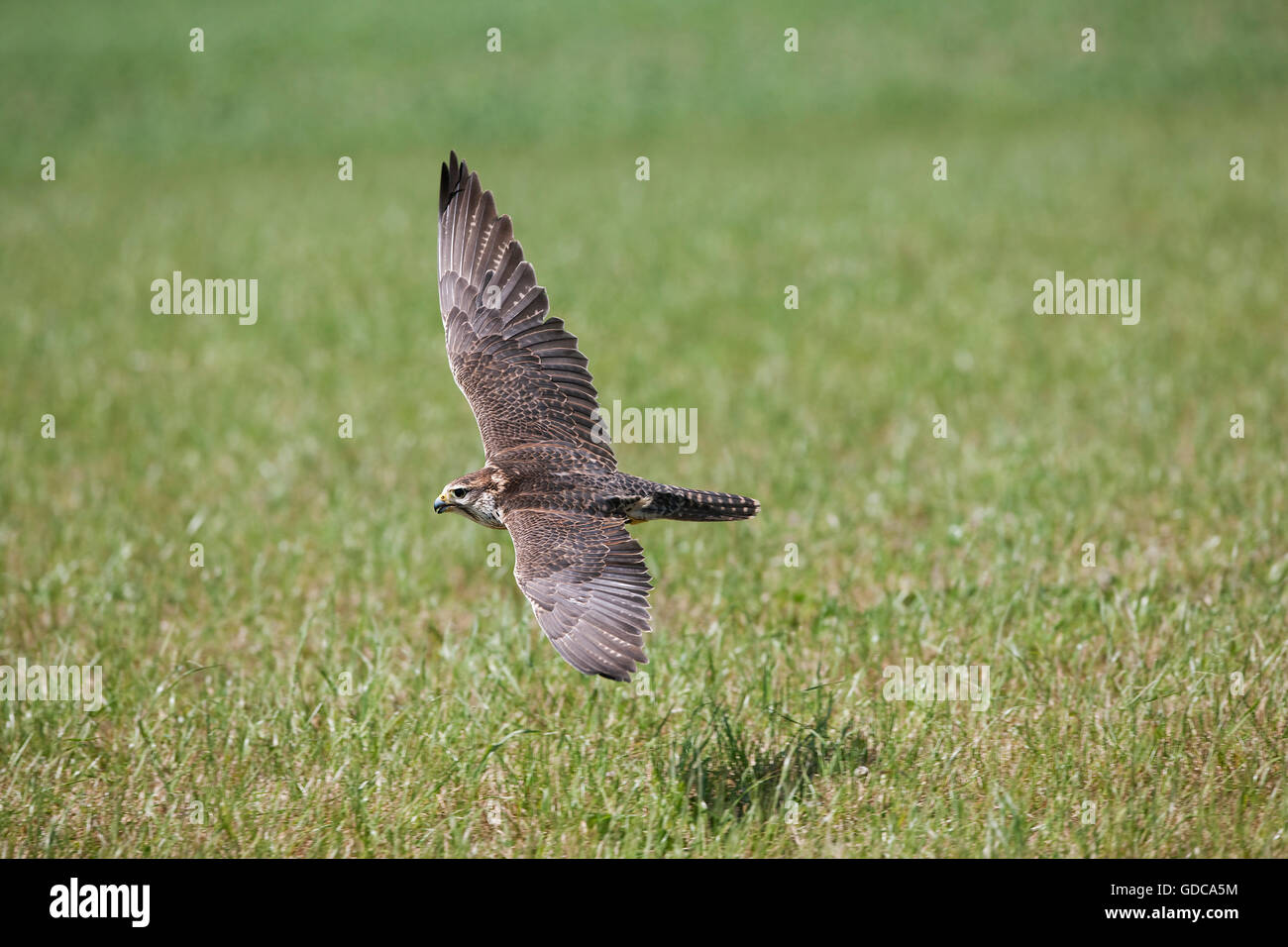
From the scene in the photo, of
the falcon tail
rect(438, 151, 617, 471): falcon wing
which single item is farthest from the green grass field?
rect(438, 151, 617, 471): falcon wing

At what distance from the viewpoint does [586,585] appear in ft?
15.2

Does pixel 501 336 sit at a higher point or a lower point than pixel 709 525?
higher

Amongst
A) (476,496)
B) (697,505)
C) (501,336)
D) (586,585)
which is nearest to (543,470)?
(476,496)

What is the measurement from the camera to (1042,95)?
27.3 m

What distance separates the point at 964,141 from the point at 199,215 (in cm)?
1386

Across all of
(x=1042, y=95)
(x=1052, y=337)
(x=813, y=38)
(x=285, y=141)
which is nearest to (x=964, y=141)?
(x=1042, y=95)

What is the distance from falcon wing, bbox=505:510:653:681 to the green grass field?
2.41 ft

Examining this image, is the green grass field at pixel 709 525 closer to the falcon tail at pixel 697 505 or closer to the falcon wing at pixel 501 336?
the falcon tail at pixel 697 505

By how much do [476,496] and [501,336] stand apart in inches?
48.0

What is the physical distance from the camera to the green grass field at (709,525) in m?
4.77

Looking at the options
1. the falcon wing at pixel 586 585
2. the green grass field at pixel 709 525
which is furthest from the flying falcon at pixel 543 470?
the green grass field at pixel 709 525

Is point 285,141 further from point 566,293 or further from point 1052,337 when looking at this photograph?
point 1052,337

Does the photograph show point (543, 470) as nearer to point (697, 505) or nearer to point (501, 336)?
point (697, 505)

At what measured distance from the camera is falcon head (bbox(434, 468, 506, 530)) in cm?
533
